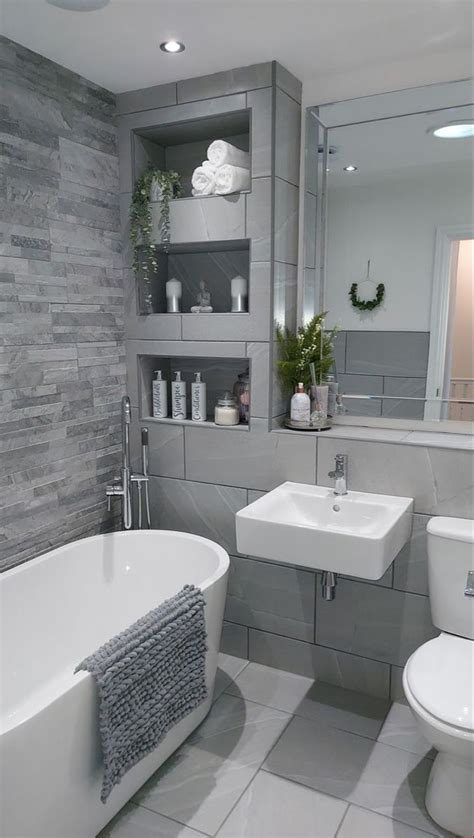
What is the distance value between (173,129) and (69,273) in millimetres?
833

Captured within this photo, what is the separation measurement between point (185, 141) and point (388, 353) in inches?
56.8

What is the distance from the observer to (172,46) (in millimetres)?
2262

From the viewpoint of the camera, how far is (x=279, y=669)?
2768 mm

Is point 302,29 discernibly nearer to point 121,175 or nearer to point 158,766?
point 121,175

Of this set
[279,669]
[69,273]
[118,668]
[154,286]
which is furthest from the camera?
[154,286]

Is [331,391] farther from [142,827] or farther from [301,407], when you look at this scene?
[142,827]

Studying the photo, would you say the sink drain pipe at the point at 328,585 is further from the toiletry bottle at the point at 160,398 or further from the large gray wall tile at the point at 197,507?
the toiletry bottle at the point at 160,398

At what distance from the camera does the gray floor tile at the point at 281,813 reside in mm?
1901

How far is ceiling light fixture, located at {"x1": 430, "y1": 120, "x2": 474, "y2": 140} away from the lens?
7.60ft

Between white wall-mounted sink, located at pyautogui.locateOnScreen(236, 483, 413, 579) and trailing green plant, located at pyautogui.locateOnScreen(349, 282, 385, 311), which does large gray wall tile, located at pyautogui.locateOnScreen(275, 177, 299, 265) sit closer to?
trailing green plant, located at pyautogui.locateOnScreen(349, 282, 385, 311)

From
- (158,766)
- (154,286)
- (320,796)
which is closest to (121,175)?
(154,286)

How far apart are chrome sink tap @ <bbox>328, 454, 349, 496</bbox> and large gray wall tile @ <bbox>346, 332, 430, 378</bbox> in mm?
421

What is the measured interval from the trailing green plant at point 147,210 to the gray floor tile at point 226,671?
6.18 ft

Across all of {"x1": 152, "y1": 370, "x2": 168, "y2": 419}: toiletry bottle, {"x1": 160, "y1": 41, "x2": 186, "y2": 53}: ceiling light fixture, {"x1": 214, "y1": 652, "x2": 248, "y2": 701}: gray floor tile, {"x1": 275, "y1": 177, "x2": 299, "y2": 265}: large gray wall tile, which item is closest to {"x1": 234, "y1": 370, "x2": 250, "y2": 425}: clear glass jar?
{"x1": 152, "y1": 370, "x2": 168, "y2": 419}: toiletry bottle
